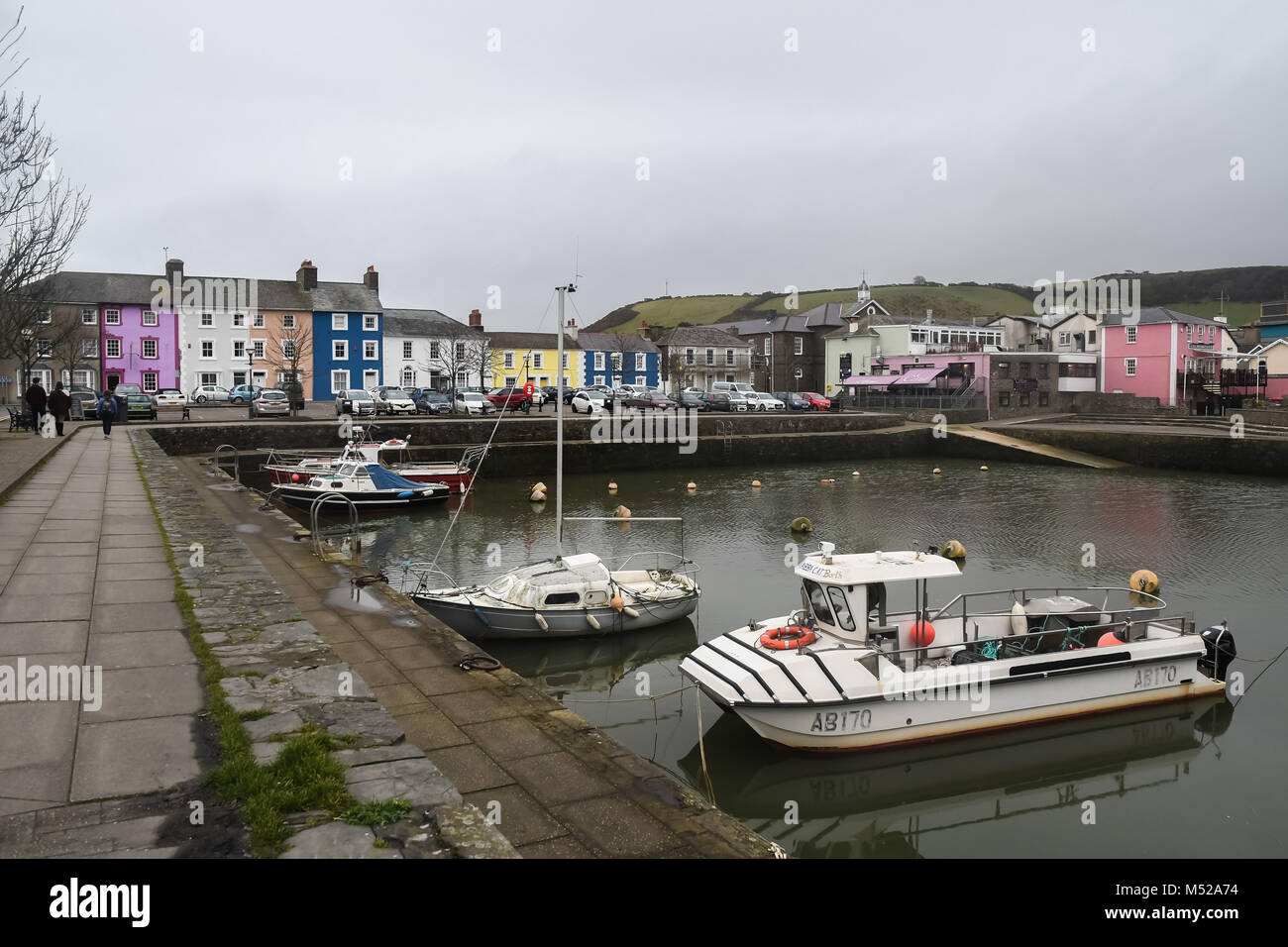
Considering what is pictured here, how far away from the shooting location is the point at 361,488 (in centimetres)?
3127

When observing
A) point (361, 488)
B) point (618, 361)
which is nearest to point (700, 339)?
point (618, 361)

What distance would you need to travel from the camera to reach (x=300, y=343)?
61.2m

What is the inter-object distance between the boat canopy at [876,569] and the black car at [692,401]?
44166mm

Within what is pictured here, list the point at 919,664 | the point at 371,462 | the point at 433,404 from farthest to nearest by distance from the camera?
the point at 433,404, the point at 371,462, the point at 919,664

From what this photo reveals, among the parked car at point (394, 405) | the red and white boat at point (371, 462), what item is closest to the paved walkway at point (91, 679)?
the red and white boat at point (371, 462)

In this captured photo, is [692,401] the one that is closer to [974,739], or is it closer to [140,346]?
[140,346]

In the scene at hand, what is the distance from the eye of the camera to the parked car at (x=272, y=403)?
47547 millimetres

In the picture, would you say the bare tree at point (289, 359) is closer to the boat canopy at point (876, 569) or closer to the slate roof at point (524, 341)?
the slate roof at point (524, 341)

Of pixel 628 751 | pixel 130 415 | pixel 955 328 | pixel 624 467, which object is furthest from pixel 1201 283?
pixel 628 751

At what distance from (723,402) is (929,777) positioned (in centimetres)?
4988

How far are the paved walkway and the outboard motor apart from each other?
546 inches

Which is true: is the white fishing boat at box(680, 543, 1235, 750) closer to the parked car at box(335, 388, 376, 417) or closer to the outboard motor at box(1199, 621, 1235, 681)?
the outboard motor at box(1199, 621, 1235, 681)
